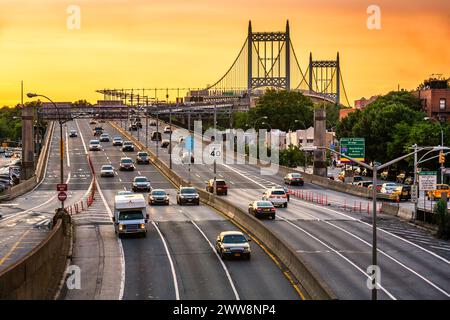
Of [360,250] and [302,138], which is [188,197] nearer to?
[360,250]

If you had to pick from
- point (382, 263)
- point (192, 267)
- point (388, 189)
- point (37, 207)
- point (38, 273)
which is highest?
point (38, 273)

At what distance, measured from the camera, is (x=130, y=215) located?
54.5m

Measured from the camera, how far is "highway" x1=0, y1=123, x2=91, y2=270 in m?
52.5

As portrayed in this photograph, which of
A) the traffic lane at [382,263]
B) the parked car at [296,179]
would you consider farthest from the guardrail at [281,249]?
the parked car at [296,179]

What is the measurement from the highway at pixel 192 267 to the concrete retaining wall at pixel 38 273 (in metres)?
3.11

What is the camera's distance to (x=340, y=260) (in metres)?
47.6

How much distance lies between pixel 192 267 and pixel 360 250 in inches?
455

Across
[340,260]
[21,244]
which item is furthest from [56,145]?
[340,260]

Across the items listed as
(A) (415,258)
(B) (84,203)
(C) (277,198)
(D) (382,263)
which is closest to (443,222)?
(A) (415,258)

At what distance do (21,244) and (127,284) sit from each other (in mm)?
14921

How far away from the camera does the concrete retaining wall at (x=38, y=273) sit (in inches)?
1163

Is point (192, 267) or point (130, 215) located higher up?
point (130, 215)

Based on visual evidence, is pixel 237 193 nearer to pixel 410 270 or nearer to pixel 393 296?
pixel 410 270

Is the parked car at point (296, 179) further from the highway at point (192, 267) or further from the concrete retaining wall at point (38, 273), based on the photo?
the concrete retaining wall at point (38, 273)
